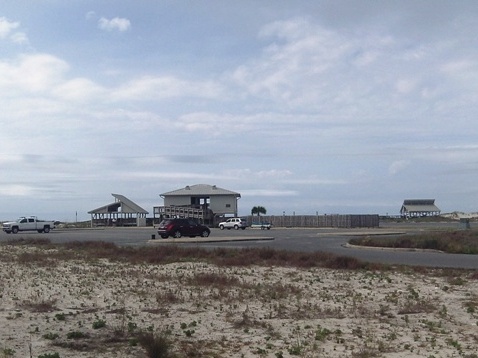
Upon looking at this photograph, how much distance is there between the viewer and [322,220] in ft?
261

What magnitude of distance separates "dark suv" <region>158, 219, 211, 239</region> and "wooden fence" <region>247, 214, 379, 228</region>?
102 feet

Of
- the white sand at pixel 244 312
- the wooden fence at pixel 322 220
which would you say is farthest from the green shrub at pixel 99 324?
the wooden fence at pixel 322 220

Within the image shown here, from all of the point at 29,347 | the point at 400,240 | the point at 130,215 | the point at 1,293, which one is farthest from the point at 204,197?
the point at 29,347

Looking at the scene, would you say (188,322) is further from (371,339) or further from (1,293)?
(1,293)

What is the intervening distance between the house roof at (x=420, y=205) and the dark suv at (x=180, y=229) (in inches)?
3516

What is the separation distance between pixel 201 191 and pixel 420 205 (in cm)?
6031

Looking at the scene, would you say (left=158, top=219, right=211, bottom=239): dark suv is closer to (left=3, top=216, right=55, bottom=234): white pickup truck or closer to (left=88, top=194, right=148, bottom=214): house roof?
(left=3, top=216, right=55, bottom=234): white pickup truck

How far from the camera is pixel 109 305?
13539mm

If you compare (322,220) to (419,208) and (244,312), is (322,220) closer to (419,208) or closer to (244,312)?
(419,208)

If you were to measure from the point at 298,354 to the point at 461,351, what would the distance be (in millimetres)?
2451

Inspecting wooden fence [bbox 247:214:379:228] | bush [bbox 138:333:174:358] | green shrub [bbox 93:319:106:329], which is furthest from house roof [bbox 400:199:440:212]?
bush [bbox 138:333:174:358]

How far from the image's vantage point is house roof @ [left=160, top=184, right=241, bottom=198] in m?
86.8

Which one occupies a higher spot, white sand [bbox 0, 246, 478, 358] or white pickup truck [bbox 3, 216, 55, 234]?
white pickup truck [bbox 3, 216, 55, 234]

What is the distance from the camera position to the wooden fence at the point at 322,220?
77188 millimetres
